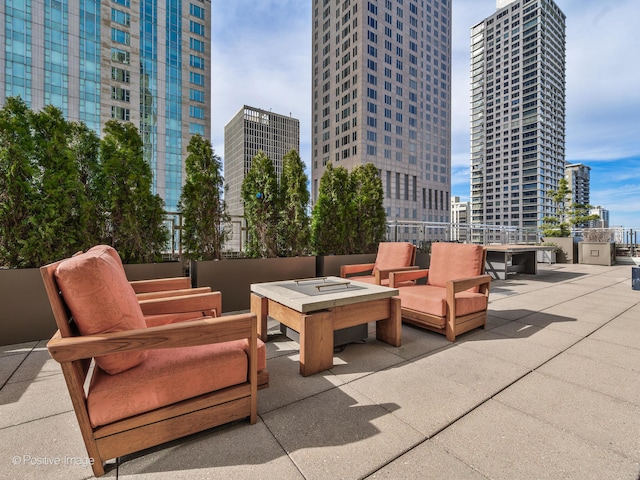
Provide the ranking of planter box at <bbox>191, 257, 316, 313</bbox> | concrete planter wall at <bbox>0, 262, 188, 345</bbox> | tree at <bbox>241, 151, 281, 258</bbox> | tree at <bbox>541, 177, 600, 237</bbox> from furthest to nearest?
tree at <bbox>541, 177, 600, 237</bbox> < tree at <bbox>241, 151, 281, 258</bbox> < planter box at <bbox>191, 257, 316, 313</bbox> < concrete planter wall at <bbox>0, 262, 188, 345</bbox>

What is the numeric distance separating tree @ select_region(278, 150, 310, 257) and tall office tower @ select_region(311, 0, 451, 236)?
1377 inches

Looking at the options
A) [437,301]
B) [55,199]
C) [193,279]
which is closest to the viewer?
[437,301]

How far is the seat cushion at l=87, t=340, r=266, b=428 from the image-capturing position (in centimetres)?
128

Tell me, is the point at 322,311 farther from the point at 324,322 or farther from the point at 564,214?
the point at 564,214

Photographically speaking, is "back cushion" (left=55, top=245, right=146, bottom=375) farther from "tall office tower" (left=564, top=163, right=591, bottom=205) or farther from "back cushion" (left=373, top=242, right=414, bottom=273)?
"tall office tower" (left=564, top=163, right=591, bottom=205)

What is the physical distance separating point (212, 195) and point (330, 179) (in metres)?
2.24

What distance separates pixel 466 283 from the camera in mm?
3023

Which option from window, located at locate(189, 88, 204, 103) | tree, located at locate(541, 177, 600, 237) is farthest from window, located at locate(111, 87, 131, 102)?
tree, located at locate(541, 177, 600, 237)

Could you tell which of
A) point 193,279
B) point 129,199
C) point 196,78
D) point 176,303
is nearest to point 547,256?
point 193,279

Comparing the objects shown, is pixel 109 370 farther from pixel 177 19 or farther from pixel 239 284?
pixel 177 19

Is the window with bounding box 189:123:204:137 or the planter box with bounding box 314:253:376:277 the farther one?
the window with bounding box 189:123:204:137

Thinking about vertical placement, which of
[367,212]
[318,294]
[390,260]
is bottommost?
[318,294]

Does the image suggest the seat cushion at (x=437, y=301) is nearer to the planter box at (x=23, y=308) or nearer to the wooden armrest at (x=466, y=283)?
the wooden armrest at (x=466, y=283)

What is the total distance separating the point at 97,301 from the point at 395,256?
12.4 feet
